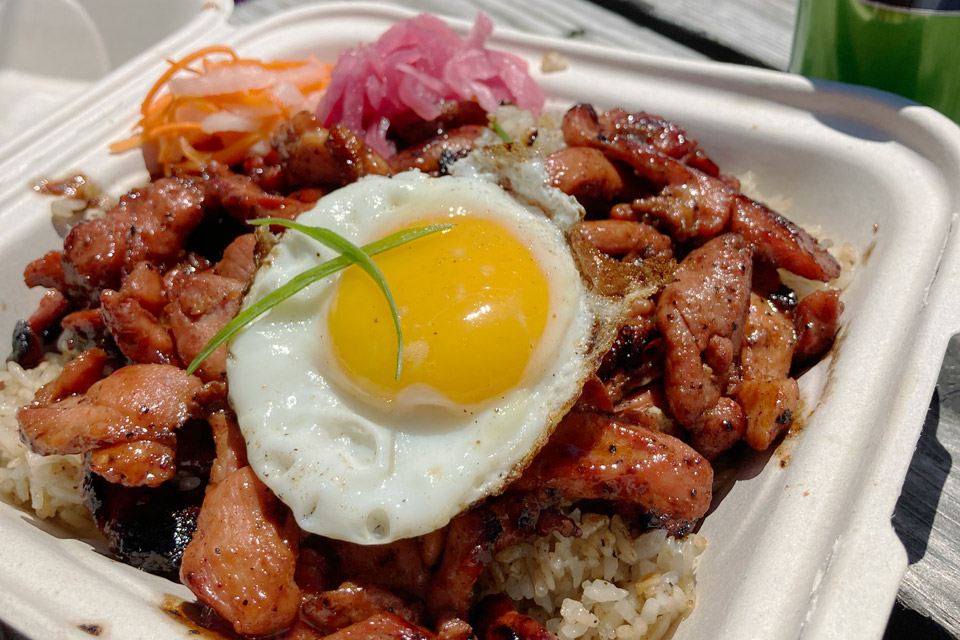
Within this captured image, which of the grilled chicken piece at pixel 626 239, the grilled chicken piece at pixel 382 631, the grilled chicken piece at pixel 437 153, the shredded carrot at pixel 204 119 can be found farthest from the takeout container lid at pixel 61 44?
the grilled chicken piece at pixel 382 631

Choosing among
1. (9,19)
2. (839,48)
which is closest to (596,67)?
(839,48)

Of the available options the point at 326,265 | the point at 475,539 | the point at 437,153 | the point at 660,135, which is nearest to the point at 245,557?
the point at 475,539

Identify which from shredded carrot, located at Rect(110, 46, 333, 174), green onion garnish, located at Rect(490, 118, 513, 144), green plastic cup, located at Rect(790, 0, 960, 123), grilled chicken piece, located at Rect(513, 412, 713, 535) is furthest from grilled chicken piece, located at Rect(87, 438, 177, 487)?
green plastic cup, located at Rect(790, 0, 960, 123)

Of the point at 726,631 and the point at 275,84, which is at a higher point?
the point at 275,84

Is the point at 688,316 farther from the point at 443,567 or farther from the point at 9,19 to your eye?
the point at 9,19

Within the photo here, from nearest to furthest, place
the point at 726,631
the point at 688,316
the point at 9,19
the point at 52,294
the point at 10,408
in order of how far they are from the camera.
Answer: the point at 726,631
the point at 688,316
the point at 10,408
the point at 52,294
the point at 9,19

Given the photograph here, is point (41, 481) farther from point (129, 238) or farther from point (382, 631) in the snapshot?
point (382, 631)
